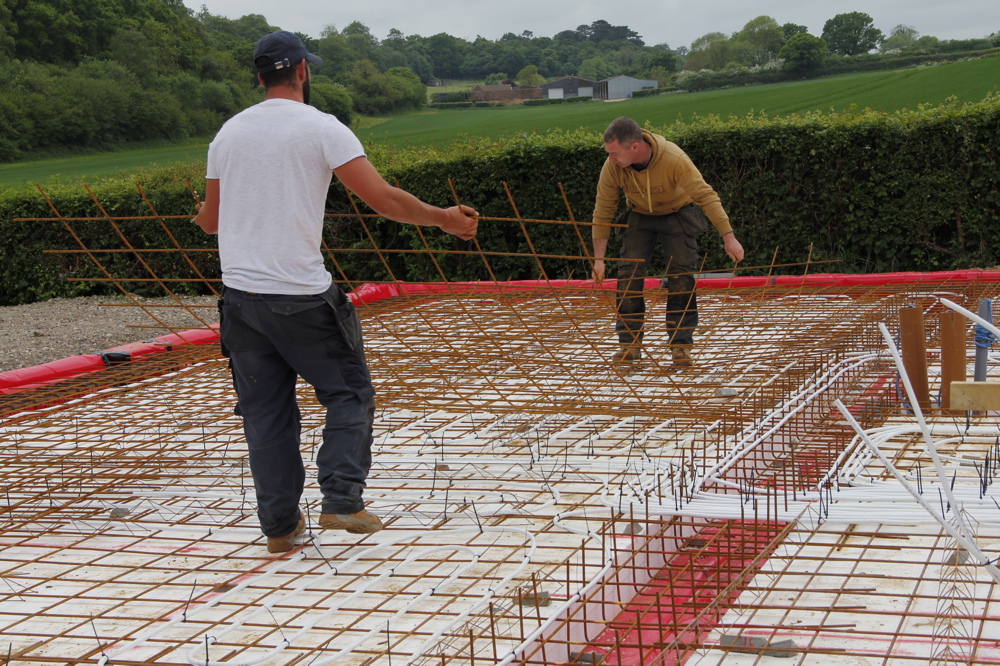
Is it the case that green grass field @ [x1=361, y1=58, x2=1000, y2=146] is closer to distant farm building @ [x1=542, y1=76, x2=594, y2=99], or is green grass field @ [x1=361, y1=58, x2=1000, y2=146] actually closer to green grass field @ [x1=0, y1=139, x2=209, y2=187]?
green grass field @ [x1=0, y1=139, x2=209, y2=187]

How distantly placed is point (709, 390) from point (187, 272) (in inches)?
268

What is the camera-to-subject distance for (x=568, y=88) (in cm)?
3966

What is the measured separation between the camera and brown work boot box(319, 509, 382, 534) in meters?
2.28

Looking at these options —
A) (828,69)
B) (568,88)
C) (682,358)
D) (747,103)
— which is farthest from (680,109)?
(682,358)

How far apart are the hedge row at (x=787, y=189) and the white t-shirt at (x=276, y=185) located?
15.9 feet

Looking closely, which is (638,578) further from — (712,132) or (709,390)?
(712,132)

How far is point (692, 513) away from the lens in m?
2.32

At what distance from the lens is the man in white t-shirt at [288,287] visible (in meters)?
2.17

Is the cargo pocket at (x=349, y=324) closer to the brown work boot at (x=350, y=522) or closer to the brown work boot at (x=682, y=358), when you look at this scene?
the brown work boot at (x=350, y=522)

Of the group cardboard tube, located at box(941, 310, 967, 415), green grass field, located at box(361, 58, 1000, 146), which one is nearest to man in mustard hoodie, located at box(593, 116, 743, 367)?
cardboard tube, located at box(941, 310, 967, 415)

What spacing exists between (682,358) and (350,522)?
2158 mm

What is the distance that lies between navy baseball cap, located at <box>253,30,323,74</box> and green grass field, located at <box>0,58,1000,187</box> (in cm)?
1689

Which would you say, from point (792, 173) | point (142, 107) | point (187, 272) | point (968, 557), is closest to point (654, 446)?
point (968, 557)

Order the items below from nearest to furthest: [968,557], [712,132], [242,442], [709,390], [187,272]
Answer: [968,557] < [242,442] < [709,390] < [712,132] < [187,272]
